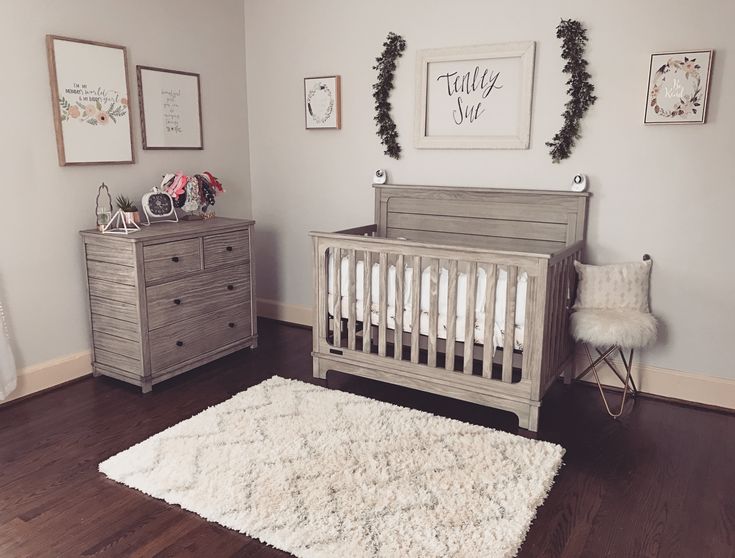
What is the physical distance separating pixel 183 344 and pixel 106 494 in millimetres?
1186

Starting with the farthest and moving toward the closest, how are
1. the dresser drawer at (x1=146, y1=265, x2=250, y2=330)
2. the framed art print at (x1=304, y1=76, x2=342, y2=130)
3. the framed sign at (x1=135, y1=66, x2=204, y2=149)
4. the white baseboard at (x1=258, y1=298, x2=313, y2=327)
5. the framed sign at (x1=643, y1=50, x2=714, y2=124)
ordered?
the white baseboard at (x1=258, y1=298, x2=313, y2=327) → the framed art print at (x1=304, y1=76, x2=342, y2=130) → the framed sign at (x1=135, y1=66, x2=204, y2=149) → the dresser drawer at (x1=146, y1=265, x2=250, y2=330) → the framed sign at (x1=643, y1=50, x2=714, y2=124)

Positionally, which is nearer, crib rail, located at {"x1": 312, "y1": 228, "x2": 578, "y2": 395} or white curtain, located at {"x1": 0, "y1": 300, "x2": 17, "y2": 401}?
crib rail, located at {"x1": 312, "y1": 228, "x2": 578, "y2": 395}

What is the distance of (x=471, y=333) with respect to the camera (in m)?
2.80

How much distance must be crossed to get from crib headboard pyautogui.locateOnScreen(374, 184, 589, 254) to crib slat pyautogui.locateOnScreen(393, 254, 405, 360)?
0.64 metres

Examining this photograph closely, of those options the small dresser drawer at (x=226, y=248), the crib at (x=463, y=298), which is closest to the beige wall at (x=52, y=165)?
the small dresser drawer at (x=226, y=248)

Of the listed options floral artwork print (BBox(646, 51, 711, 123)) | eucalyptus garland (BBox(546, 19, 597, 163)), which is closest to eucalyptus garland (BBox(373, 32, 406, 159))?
eucalyptus garland (BBox(546, 19, 597, 163))

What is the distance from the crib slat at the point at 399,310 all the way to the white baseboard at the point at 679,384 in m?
1.09

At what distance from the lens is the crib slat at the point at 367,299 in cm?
306

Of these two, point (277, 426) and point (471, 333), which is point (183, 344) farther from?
point (471, 333)

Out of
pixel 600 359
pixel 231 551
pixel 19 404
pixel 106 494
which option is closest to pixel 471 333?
pixel 600 359

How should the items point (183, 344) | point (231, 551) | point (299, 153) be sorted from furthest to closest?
point (299, 153), point (183, 344), point (231, 551)

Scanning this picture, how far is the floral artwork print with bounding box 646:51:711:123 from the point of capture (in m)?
2.83

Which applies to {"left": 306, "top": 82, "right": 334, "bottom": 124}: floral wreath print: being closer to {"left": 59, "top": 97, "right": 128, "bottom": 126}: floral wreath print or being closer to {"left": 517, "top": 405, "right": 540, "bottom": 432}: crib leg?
{"left": 59, "top": 97, "right": 128, "bottom": 126}: floral wreath print

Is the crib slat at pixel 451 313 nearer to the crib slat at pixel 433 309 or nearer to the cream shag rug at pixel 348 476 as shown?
the crib slat at pixel 433 309
